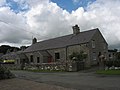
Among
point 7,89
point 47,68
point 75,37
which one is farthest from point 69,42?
point 7,89

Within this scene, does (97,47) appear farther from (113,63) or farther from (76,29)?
(113,63)

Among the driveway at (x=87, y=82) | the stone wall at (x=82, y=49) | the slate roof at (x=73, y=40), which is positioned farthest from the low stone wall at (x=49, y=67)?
the driveway at (x=87, y=82)

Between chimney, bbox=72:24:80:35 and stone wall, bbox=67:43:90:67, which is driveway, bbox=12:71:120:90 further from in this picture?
chimney, bbox=72:24:80:35

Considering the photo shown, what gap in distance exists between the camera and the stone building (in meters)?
39.6

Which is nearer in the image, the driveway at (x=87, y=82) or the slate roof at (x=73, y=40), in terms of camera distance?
the driveway at (x=87, y=82)

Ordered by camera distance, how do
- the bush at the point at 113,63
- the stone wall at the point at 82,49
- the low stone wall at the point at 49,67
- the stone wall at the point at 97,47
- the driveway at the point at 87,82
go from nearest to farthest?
the driveway at the point at 87,82 < the bush at the point at 113,63 < the low stone wall at the point at 49,67 < the stone wall at the point at 82,49 < the stone wall at the point at 97,47

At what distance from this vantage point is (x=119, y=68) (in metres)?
27.9

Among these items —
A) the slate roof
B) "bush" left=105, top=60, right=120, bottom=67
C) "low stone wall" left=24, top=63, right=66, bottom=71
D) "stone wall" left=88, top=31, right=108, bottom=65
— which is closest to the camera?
"bush" left=105, top=60, right=120, bottom=67

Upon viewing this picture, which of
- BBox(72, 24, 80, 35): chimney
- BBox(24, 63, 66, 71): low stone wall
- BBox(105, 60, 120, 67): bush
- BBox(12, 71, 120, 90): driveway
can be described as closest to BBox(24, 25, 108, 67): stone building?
BBox(72, 24, 80, 35): chimney

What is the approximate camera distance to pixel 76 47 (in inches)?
1634

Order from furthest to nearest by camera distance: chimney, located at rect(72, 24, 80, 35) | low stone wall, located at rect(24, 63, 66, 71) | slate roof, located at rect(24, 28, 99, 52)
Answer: chimney, located at rect(72, 24, 80, 35), slate roof, located at rect(24, 28, 99, 52), low stone wall, located at rect(24, 63, 66, 71)

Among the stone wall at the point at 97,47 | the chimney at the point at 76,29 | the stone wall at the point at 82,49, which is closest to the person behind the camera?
the stone wall at the point at 82,49

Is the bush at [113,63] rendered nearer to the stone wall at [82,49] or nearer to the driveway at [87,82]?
the stone wall at [82,49]

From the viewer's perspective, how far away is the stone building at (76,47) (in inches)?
1558
